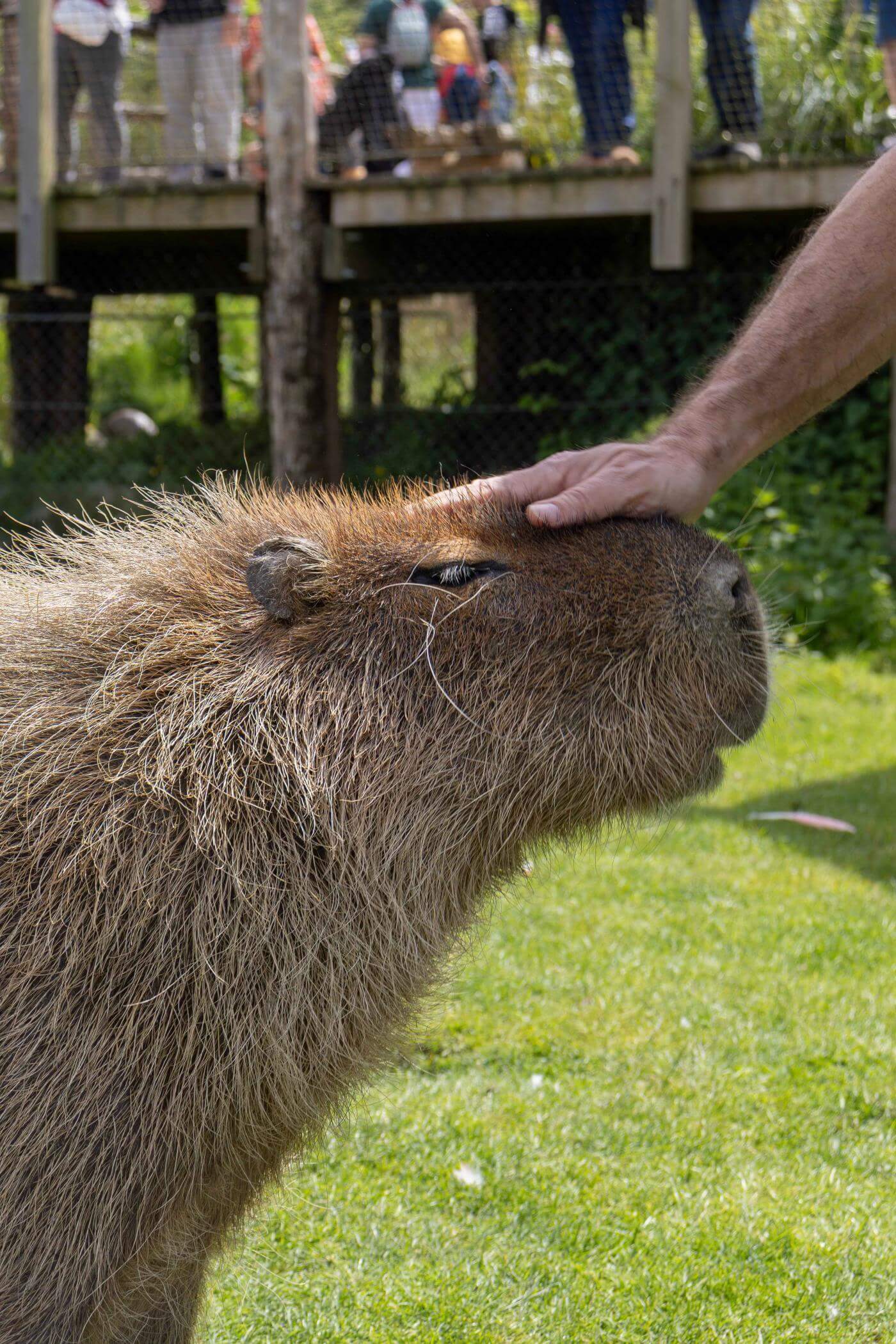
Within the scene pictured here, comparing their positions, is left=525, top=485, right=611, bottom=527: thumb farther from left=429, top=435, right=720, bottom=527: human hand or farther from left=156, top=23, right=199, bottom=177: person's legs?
left=156, top=23, right=199, bottom=177: person's legs

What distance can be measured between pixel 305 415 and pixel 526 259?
2.82 m

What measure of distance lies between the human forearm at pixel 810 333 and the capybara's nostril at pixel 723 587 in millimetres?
200

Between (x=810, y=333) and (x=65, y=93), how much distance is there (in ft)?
31.2

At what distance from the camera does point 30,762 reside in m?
2.17

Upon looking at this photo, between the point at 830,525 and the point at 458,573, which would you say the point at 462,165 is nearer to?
the point at 830,525

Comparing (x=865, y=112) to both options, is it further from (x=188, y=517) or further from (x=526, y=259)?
(x=188, y=517)

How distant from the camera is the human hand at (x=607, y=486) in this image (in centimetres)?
226

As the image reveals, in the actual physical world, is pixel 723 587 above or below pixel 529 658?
above

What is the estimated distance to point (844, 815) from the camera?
6.05 m

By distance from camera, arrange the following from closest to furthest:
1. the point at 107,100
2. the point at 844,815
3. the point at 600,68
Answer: the point at 844,815
the point at 600,68
the point at 107,100

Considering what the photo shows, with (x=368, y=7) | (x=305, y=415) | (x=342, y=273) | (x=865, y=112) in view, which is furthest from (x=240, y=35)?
(x=865, y=112)

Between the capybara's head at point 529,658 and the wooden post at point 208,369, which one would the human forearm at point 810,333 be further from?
the wooden post at point 208,369

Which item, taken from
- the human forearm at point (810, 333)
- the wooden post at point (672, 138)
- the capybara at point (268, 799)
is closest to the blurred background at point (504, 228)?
the wooden post at point (672, 138)

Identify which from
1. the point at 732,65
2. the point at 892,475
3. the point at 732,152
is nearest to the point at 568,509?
the point at 732,65
